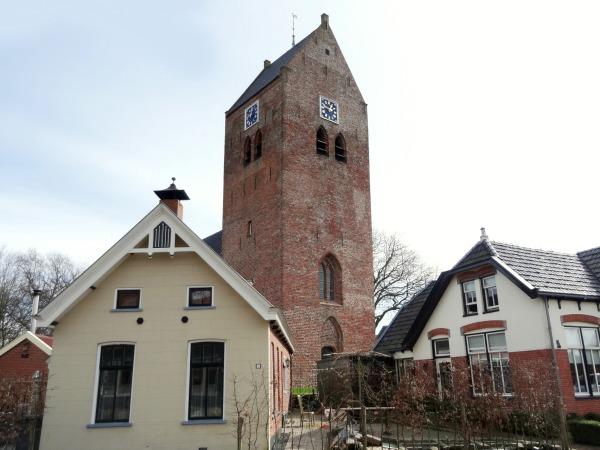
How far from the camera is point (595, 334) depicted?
15.5m

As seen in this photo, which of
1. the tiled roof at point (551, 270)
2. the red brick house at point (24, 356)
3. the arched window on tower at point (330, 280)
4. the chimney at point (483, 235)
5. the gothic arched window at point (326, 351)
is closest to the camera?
the tiled roof at point (551, 270)

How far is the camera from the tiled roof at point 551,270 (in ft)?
51.0

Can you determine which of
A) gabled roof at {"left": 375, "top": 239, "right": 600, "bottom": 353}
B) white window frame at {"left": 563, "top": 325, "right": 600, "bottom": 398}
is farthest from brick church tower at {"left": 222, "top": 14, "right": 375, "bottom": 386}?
white window frame at {"left": 563, "top": 325, "right": 600, "bottom": 398}

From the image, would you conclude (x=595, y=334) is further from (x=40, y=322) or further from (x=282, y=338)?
(x=40, y=322)

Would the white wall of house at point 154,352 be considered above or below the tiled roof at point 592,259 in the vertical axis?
below

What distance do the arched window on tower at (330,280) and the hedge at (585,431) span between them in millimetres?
14396

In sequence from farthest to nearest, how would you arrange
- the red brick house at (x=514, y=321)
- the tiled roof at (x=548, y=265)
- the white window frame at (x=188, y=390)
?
1. the tiled roof at (x=548, y=265)
2. the red brick house at (x=514, y=321)
3. the white window frame at (x=188, y=390)

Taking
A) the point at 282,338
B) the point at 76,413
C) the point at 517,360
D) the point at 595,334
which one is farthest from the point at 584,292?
the point at 76,413

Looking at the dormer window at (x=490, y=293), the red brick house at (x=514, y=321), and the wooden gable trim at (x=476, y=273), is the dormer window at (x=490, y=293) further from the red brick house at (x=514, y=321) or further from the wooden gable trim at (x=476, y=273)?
the wooden gable trim at (x=476, y=273)

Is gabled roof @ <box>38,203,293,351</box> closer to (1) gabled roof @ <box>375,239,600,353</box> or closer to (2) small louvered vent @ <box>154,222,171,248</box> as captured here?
(2) small louvered vent @ <box>154,222,171,248</box>

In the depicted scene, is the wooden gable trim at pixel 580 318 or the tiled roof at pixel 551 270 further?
the tiled roof at pixel 551 270

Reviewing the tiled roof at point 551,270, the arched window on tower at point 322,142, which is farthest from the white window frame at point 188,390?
the arched window on tower at point 322,142

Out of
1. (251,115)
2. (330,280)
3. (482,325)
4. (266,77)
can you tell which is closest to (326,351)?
(330,280)

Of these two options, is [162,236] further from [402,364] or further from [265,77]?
[265,77]
